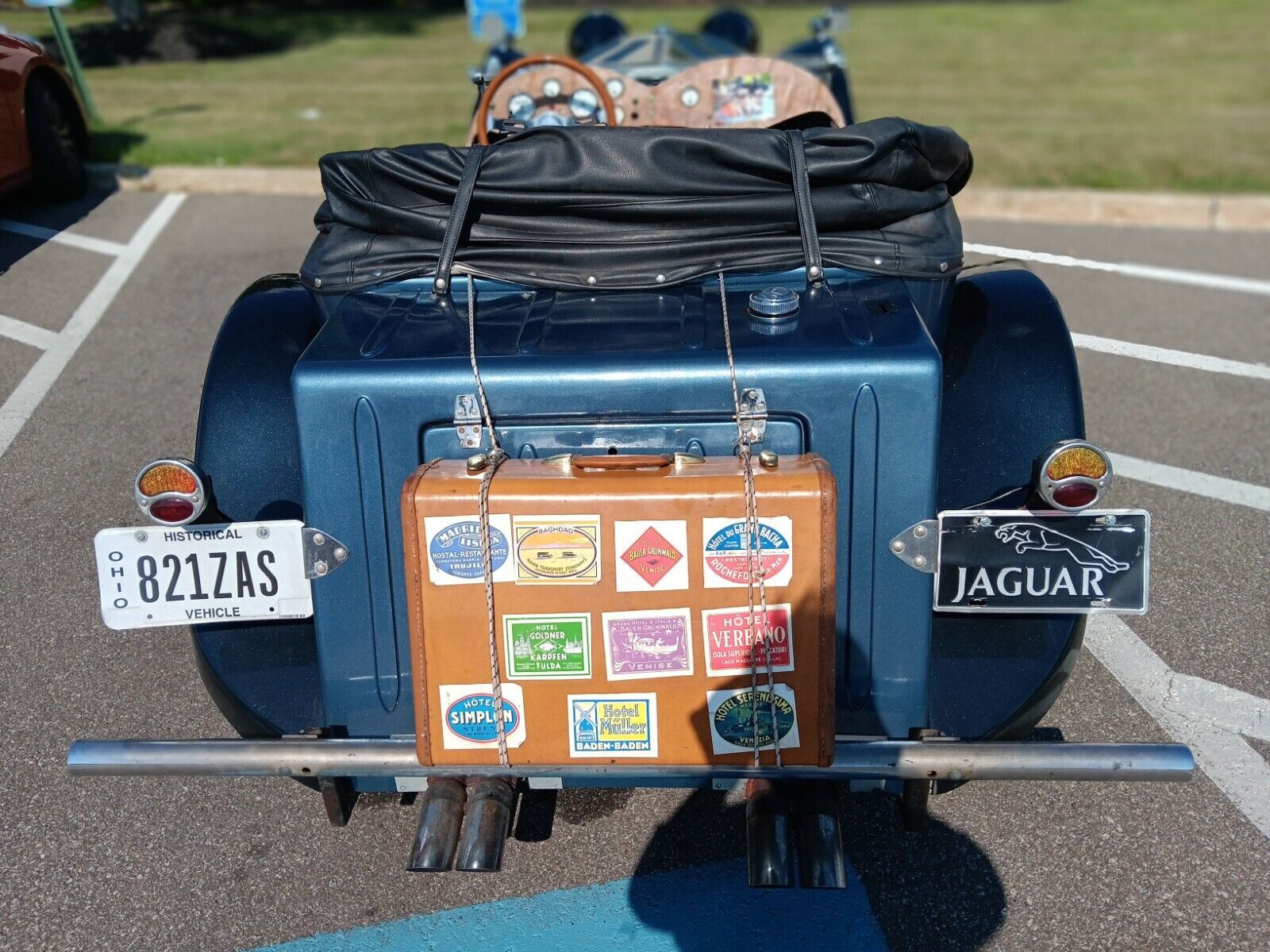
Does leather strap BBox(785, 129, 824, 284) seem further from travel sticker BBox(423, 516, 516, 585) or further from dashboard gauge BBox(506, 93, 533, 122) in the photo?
dashboard gauge BBox(506, 93, 533, 122)

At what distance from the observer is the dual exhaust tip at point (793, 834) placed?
97.6 inches

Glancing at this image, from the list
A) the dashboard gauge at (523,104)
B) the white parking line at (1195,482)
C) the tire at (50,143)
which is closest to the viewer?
the white parking line at (1195,482)

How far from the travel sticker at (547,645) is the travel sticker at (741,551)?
11.3 inches

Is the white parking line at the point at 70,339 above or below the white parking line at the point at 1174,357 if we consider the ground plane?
above

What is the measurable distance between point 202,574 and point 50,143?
481 centimetres

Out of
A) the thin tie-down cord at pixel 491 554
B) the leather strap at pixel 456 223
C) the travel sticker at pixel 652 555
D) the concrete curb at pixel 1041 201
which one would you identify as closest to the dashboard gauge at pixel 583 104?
the leather strap at pixel 456 223

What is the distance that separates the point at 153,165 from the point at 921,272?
740 cm

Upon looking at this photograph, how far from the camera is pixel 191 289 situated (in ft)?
21.9

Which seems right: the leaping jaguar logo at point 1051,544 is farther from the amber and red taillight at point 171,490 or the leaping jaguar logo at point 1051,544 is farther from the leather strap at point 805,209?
the amber and red taillight at point 171,490

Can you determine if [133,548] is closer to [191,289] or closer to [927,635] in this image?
[927,635]

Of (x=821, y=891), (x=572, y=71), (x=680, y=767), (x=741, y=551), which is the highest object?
(x=572, y=71)

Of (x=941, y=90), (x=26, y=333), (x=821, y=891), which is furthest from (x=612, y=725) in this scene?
(x=941, y=90)

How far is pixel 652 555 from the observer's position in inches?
92.0

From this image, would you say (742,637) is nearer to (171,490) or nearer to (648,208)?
(648,208)
